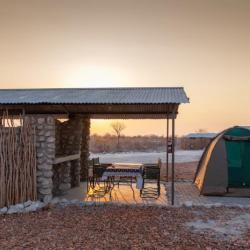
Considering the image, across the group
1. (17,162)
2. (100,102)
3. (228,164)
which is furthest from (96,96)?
(228,164)

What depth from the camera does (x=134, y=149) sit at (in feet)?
116

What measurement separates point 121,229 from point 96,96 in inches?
173

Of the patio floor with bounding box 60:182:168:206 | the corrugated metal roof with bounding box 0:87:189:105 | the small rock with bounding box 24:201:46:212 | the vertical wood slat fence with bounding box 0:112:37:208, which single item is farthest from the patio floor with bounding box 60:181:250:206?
the corrugated metal roof with bounding box 0:87:189:105

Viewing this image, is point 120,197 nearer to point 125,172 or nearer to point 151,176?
point 125,172

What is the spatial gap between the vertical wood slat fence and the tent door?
17.7 feet

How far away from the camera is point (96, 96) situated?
10.1 metres

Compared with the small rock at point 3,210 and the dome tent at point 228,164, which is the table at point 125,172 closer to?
the dome tent at point 228,164

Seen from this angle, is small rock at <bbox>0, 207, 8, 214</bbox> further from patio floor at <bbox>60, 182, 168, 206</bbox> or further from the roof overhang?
the roof overhang

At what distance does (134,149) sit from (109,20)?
25487 mm

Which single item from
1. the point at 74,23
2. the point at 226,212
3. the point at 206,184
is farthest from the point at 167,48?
the point at 226,212

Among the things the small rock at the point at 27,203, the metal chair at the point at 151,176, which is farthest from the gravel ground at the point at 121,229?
the metal chair at the point at 151,176

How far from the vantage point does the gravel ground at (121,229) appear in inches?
227

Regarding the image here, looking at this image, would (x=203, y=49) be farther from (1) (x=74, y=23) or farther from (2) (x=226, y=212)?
(2) (x=226, y=212)

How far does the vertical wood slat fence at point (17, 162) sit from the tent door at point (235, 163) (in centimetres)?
540
